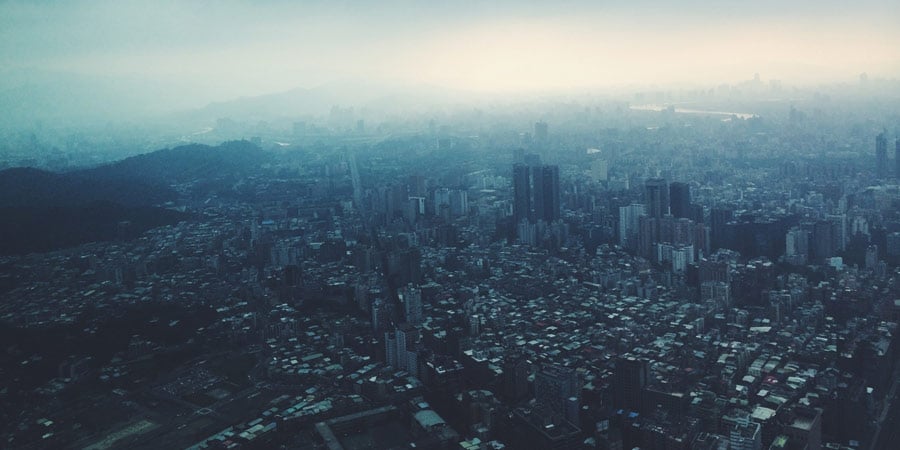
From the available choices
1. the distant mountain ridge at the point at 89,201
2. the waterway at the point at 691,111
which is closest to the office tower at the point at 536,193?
the waterway at the point at 691,111

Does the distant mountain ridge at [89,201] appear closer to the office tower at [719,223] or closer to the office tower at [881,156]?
the office tower at [719,223]

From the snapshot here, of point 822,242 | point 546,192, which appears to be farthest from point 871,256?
point 546,192

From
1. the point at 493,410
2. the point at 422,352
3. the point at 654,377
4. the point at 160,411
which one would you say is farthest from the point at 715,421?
the point at 160,411

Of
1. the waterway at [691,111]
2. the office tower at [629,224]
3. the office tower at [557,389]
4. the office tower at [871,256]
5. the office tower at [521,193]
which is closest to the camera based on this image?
the office tower at [557,389]

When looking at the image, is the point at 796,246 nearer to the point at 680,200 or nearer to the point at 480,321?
the point at 680,200

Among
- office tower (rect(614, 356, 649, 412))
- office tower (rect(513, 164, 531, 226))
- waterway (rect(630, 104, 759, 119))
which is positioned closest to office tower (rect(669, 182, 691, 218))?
office tower (rect(513, 164, 531, 226))

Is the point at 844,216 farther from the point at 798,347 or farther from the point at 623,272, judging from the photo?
the point at 798,347

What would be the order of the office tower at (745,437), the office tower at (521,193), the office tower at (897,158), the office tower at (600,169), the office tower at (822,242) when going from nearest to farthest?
1. the office tower at (745,437)
2. the office tower at (822,242)
3. the office tower at (897,158)
4. the office tower at (521,193)
5. the office tower at (600,169)

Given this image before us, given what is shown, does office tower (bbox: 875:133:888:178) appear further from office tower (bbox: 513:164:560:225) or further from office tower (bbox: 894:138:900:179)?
office tower (bbox: 513:164:560:225)
